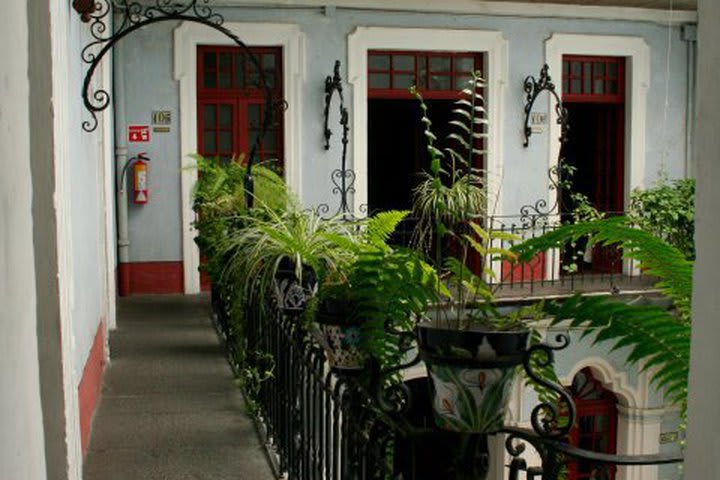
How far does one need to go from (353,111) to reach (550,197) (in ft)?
9.78

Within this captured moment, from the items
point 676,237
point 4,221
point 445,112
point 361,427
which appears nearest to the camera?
point 4,221

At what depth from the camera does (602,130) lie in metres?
14.4

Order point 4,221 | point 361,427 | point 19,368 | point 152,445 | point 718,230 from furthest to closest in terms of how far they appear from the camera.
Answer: point 152,445 < point 361,427 < point 19,368 < point 4,221 < point 718,230

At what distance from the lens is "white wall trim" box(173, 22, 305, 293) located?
11.9 meters

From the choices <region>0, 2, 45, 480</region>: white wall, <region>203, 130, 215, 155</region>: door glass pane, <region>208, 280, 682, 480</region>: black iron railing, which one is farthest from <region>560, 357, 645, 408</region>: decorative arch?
<region>0, 2, 45, 480</region>: white wall

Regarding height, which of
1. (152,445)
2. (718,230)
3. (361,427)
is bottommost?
(152,445)

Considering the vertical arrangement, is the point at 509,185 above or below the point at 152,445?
above

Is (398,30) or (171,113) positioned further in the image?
(398,30)

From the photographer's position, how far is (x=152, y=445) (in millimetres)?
5133

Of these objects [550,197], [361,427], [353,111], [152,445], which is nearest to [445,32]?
[353,111]

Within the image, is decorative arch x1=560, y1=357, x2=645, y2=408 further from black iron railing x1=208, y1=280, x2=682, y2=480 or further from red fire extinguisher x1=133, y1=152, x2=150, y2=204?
black iron railing x1=208, y1=280, x2=682, y2=480

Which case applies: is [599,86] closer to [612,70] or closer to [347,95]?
[612,70]

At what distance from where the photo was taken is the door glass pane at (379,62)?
42.4ft

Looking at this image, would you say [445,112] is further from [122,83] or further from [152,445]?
[152,445]
